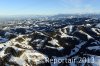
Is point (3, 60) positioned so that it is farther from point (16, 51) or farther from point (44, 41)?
point (44, 41)

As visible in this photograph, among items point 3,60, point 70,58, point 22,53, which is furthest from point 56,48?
point 3,60

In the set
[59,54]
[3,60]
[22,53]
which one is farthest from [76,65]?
[3,60]

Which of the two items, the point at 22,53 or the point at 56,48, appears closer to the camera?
the point at 22,53

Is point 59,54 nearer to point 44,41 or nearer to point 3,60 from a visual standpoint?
point 44,41

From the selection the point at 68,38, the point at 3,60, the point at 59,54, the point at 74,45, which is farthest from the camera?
the point at 68,38

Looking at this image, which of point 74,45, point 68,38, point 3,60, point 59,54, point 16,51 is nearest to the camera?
point 3,60

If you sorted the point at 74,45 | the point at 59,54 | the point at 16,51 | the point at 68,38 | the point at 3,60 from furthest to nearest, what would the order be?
the point at 68,38, the point at 74,45, the point at 59,54, the point at 16,51, the point at 3,60

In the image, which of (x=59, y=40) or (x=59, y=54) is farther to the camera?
(x=59, y=40)

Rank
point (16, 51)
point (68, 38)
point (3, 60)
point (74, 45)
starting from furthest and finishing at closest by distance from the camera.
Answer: point (68, 38) → point (74, 45) → point (16, 51) → point (3, 60)
